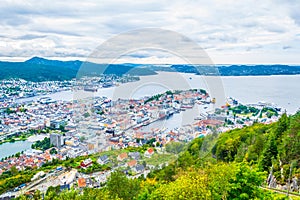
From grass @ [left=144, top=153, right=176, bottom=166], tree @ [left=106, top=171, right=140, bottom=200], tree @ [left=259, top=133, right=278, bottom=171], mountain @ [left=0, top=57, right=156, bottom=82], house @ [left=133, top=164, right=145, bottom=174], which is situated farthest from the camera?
mountain @ [left=0, top=57, right=156, bottom=82]

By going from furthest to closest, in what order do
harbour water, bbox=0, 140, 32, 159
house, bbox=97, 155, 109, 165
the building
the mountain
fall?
1. the mountain
2. the building
3. harbour water, bbox=0, 140, 32, 159
4. house, bbox=97, 155, 109, 165

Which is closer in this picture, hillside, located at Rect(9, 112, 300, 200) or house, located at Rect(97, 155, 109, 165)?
hillside, located at Rect(9, 112, 300, 200)

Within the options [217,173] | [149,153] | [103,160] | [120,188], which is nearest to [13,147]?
[103,160]

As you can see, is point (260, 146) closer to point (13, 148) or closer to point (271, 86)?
point (13, 148)

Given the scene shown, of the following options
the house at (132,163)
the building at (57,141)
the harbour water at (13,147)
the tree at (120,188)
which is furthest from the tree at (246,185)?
the harbour water at (13,147)

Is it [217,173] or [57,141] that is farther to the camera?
[57,141]

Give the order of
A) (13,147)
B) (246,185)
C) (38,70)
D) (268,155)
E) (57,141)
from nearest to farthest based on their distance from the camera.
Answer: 1. (246,185)
2. (268,155)
3. (57,141)
4. (13,147)
5. (38,70)

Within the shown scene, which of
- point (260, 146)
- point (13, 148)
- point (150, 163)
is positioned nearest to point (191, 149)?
point (150, 163)

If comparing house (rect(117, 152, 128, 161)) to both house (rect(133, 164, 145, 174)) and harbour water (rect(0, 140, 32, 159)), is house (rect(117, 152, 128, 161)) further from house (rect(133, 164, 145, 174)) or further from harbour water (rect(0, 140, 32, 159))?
harbour water (rect(0, 140, 32, 159))

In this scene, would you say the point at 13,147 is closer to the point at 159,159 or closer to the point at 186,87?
the point at 159,159

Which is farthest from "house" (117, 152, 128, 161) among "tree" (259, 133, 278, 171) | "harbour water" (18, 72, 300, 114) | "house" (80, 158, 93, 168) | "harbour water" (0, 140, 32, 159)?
"harbour water" (0, 140, 32, 159)

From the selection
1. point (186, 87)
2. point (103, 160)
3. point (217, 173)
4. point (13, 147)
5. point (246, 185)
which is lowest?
point (13, 147)
